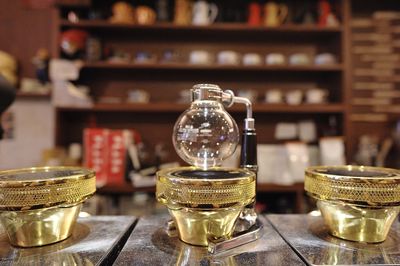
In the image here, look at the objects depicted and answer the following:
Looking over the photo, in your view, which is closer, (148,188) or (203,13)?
(148,188)

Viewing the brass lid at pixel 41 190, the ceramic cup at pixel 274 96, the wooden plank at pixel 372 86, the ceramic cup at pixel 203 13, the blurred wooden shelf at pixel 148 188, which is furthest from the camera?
the wooden plank at pixel 372 86

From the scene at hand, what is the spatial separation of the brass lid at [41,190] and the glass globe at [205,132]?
0.20 metres

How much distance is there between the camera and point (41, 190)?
0.53 m

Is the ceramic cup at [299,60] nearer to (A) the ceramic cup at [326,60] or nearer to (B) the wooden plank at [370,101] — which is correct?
(A) the ceramic cup at [326,60]

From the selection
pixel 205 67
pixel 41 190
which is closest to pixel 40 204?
pixel 41 190

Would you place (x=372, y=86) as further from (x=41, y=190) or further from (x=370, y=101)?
(x=41, y=190)

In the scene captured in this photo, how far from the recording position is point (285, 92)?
8.31 ft

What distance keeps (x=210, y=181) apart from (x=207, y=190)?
16 millimetres

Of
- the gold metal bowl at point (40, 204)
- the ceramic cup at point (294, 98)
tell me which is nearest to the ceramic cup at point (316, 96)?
the ceramic cup at point (294, 98)

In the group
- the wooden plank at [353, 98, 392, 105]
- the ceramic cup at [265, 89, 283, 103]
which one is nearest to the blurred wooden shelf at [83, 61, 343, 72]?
the ceramic cup at [265, 89, 283, 103]

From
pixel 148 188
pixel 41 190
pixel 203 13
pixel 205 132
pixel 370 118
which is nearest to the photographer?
pixel 41 190

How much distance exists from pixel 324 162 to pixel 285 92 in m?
0.66

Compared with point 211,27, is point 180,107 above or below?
below

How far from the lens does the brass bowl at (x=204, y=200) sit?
0.53m
